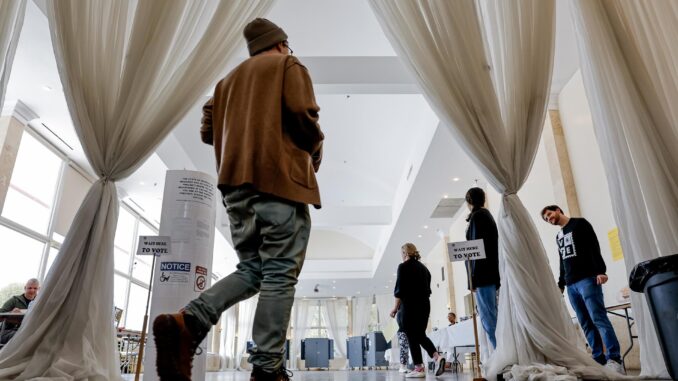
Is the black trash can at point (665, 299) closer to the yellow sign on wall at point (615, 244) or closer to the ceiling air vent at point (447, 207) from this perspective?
the yellow sign on wall at point (615, 244)

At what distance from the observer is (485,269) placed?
2.95m

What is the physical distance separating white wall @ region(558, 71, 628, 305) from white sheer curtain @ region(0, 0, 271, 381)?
3.75 meters

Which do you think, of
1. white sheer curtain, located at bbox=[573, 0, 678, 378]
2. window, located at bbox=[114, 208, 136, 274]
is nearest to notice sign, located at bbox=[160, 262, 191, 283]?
white sheer curtain, located at bbox=[573, 0, 678, 378]

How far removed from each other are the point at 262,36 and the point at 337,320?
1929cm

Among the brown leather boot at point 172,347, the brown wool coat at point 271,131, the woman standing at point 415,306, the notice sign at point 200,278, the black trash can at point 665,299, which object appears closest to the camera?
the brown leather boot at point 172,347

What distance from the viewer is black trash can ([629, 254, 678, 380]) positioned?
5.35 ft

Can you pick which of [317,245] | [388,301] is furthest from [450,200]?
[388,301]

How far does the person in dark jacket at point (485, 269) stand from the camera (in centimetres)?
288

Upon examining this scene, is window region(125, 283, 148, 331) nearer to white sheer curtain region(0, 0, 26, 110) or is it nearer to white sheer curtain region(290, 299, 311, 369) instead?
white sheer curtain region(0, 0, 26, 110)

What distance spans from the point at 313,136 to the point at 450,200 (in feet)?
24.6

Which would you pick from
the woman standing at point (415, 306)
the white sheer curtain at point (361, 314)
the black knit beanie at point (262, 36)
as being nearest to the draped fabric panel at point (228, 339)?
the white sheer curtain at point (361, 314)

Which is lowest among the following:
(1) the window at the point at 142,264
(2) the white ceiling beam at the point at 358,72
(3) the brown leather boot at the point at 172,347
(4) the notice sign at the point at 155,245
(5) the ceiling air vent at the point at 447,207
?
(3) the brown leather boot at the point at 172,347

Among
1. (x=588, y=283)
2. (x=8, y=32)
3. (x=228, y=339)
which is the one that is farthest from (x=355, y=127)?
(x=228, y=339)

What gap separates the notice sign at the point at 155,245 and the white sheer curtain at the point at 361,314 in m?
18.1
